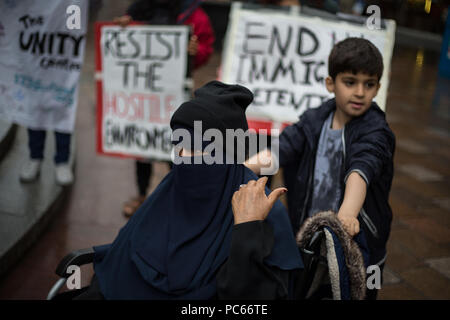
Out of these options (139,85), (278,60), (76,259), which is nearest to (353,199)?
(76,259)

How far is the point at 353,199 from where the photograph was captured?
1.81 m

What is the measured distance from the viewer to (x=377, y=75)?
81.3 inches

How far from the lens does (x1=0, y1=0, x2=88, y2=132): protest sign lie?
11.5ft

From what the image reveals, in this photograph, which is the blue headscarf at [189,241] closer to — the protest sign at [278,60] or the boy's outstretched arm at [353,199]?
the boy's outstretched arm at [353,199]

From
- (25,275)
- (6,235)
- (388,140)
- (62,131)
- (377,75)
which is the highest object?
(377,75)

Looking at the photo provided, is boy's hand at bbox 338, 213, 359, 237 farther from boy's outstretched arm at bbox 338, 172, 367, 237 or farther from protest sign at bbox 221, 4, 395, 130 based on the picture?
protest sign at bbox 221, 4, 395, 130

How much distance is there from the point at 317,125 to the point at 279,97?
1367 millimetres

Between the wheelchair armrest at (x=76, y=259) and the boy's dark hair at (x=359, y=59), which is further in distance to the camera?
the boy's dark hair at (x=359, y=59)

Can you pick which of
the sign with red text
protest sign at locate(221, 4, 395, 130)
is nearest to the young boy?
protest sign at locate(221, 4, 395, 130)

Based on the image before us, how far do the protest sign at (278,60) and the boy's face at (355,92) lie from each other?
4.44 ft

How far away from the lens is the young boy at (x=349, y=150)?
1.95m

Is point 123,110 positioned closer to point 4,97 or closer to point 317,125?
point 4,97

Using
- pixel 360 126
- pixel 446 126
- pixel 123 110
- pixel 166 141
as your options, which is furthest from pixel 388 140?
pixel 446 126

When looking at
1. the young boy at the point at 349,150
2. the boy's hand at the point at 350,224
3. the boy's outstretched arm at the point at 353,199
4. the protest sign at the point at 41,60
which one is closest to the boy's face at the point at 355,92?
the young boy at the point at 349,150
